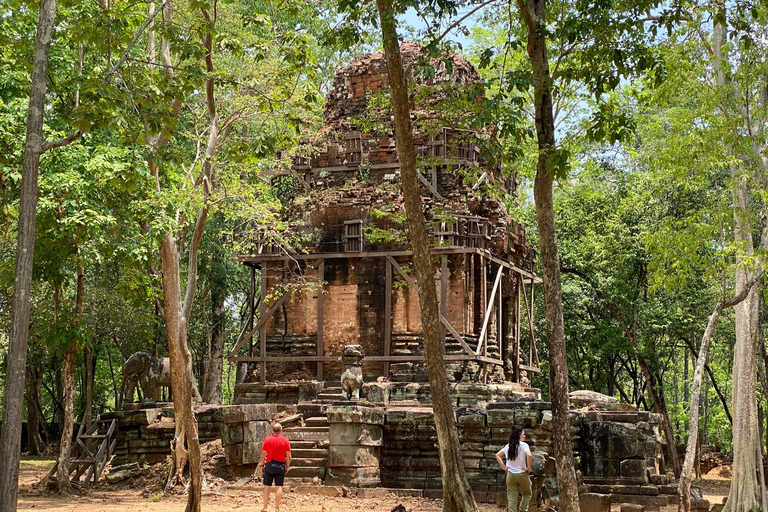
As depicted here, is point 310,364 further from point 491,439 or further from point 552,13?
point 552,13

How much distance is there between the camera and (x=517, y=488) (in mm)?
12500

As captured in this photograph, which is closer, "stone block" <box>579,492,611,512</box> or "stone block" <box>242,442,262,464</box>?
"stone block" <box>579,492,611,512</box>

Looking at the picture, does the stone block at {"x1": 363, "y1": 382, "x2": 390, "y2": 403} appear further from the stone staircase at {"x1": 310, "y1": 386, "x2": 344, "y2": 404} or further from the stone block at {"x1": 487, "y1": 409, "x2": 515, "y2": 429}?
the stone block at {"x1": 487, "y1": 409, "x2": 515, "y2": 429}

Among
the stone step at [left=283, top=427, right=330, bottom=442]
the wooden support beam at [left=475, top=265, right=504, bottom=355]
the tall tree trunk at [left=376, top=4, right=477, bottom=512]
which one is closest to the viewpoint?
the tall tree trunk at [left=376, top=4, right=477, bottom=512]

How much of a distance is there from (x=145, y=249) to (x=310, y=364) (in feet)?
30.8

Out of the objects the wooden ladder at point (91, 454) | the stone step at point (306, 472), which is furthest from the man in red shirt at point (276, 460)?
the wooden ladder at point (91, 454)

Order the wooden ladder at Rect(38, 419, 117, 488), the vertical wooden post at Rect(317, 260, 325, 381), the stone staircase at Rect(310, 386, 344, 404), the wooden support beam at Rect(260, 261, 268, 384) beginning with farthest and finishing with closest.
Answer: the wooden support beam at Rect(260, 261, 268, 384)
the vertical wooden post at Rect(317, 260, 325, 381)
the stone staircase at Rect(310, 386, 344, 404)
the wooden ladder at Rect(38, 419, 117, 488)

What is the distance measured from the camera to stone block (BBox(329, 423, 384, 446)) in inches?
640

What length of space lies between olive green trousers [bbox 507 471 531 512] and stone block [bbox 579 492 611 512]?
126 inches

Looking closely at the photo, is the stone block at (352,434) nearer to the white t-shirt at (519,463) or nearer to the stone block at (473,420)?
the stone block at (473,420)

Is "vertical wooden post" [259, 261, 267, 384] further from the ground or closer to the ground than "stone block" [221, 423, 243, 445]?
further from the ground

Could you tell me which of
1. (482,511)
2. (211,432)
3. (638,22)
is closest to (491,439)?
(482,511)

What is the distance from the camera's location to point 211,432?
64.1 feet

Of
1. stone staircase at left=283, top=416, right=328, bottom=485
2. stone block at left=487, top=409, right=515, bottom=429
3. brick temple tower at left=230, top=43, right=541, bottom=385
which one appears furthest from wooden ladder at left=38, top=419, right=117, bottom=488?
stone block at left=487, top=409, right=515, bottom=429
